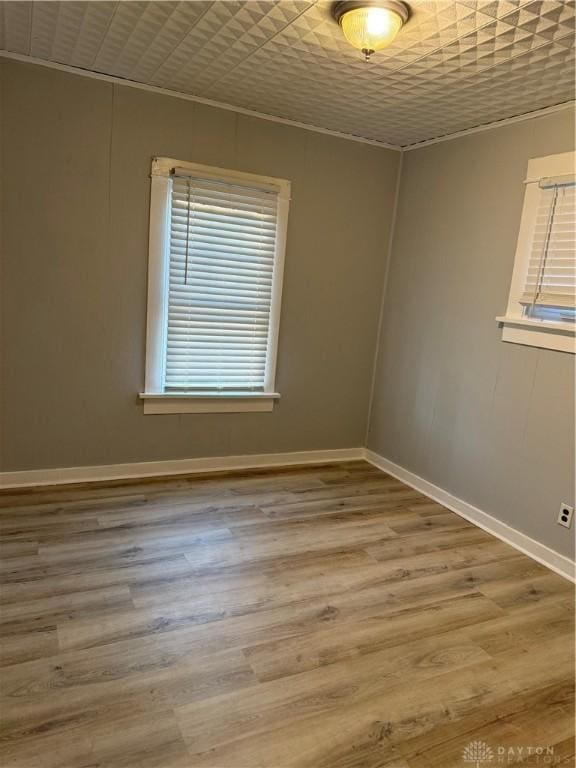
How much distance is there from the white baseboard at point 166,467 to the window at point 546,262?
1763 mm

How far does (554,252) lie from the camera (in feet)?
9.41

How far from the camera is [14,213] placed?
296 centimetres

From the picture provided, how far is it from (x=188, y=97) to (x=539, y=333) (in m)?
2.52

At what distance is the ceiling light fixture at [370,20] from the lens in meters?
2.03

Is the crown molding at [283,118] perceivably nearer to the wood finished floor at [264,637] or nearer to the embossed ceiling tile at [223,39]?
the embossed ceiling tile at [223,39]

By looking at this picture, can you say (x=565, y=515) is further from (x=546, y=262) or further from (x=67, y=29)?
(x=67, y=29)

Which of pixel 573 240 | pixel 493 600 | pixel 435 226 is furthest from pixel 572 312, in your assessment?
pixel 493 600

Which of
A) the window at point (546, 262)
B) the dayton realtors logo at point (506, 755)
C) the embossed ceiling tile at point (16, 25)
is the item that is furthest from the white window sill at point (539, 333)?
the embossed ceiling tile at point (16, 25)

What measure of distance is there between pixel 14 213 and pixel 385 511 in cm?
286

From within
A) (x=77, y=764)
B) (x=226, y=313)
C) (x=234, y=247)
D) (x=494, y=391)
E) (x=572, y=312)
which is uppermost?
(x=234, y=247)

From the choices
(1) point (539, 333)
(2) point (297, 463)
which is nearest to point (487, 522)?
(1) point (539, 333)

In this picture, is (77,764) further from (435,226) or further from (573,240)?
(435,226)

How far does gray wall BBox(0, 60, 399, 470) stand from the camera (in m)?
2.99

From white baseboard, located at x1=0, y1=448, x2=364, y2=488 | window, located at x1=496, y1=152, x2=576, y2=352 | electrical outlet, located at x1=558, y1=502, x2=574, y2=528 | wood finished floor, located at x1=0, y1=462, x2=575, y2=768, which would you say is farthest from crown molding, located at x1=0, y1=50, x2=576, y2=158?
wood finished floor, located at x1=0, y1=462, x2=575, y2=768
